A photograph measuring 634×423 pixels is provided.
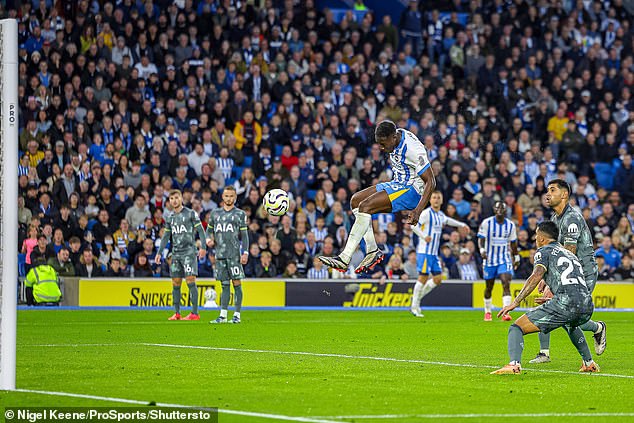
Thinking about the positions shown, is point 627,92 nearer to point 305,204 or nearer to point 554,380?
point 305,204

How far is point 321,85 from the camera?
3041 centimetres

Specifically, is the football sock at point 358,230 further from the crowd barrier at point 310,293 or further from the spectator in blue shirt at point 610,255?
the spectator in blue shirt at point 610,255

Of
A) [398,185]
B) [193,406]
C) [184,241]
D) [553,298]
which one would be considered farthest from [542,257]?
[184,241]

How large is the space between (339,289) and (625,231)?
7787 millimetres

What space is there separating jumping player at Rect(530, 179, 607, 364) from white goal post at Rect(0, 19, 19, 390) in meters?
5.81

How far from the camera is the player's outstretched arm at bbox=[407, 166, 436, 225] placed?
41.7 ft

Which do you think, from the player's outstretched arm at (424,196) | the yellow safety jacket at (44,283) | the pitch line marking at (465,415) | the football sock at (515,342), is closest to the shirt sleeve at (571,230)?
the player's outstretched arm at (424,196)

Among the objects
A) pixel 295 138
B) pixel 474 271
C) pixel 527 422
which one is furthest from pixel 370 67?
pixel 527 422

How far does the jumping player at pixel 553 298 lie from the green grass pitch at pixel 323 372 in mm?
384

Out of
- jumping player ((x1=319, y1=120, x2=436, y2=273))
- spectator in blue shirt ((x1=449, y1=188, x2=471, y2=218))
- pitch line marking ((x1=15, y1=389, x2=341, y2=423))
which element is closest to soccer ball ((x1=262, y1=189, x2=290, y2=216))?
jumping player ((x1=319, y1=120, x2=436, y2=273))

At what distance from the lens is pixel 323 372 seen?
11617 mm

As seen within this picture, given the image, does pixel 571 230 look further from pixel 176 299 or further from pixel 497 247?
pixel 176 299

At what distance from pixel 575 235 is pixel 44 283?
50.5 feet

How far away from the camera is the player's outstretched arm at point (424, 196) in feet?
41.7
